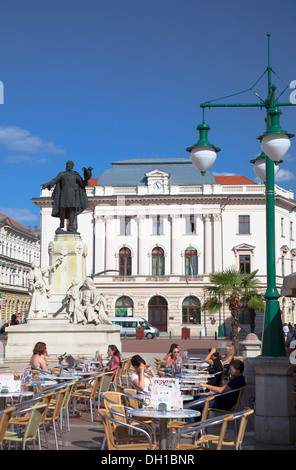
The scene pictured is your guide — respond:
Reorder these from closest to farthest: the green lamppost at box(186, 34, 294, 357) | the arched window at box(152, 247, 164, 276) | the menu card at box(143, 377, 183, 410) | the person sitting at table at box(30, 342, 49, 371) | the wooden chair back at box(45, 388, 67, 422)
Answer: the menu card at box(143, 377, 183, 410)
the green lamppost at box(186, 34, 294, 357)
the wooden chair back at box(45, 388, 67, 422)
the person sitting at table at box(30, 342, 49, 371)
the arched window at box(152, 247, 164, 276)

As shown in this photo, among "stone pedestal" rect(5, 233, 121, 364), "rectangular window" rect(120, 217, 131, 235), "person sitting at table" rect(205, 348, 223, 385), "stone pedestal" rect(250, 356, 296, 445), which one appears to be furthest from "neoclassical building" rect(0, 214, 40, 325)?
"stone pedestal" rect(250, 356, 296, 445)

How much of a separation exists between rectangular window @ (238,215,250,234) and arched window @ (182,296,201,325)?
8188 millimetres

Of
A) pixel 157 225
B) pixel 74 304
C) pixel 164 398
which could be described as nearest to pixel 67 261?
pixel 74 304

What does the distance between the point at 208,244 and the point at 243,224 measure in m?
4.07

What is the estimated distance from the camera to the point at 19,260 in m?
88.7

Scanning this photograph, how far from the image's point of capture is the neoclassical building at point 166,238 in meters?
58.7

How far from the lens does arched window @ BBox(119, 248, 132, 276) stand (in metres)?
59.6

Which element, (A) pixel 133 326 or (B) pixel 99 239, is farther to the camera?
(B) pixel 99 239

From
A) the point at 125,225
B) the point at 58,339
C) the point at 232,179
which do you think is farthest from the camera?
the point at 232,179

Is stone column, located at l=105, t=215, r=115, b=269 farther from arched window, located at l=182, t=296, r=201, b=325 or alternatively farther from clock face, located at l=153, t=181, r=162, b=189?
arched window, located at l=182, t=296, r=201, b=325

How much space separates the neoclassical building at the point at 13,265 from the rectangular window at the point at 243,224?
2981cm

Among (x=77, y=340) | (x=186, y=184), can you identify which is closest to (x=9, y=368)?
(x=77, y=340)

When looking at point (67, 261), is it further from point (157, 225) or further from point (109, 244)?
point (157, 225)

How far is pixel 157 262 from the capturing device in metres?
59.8
